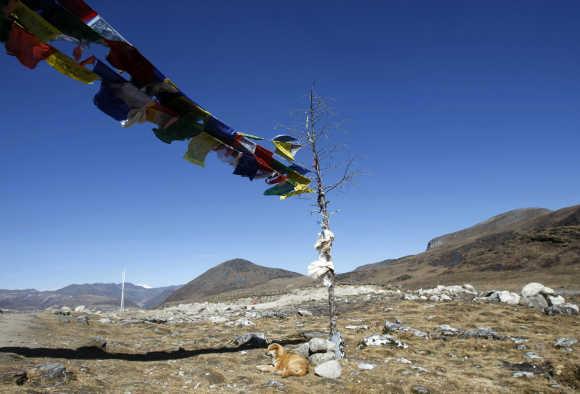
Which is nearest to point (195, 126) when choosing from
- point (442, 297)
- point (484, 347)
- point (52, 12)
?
point (52, 12)

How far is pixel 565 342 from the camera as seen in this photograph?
38.6 feet

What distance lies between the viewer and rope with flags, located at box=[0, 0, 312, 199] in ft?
24.1

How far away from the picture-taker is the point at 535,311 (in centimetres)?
1822

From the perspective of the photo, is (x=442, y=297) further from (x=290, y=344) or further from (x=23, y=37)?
(x=23, y=37)

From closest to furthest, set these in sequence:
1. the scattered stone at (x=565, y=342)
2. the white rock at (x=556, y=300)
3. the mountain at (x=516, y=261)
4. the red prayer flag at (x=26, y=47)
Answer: the red prayer flag at (x=26, y=47), the scattered stone at (x=565, y=342), the white rock at (x=556, y=300), the mountain at (x=516, y=261)

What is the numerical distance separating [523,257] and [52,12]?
59.9m

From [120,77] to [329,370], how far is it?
803cm

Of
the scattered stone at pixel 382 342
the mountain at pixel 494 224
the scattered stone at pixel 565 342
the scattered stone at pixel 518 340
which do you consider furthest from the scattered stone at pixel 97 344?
the mountain at pixel 494 224

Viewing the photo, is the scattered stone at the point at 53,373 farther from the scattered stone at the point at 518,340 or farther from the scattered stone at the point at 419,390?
the scattered stone at the point at 518,340

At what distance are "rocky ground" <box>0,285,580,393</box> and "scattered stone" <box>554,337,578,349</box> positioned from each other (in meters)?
0.06

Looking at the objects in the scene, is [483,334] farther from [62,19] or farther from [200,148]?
[62,19]

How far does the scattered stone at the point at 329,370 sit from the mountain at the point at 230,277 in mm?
89725

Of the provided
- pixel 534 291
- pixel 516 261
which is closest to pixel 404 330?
pixel 534 291

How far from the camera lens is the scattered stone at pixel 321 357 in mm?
9648
